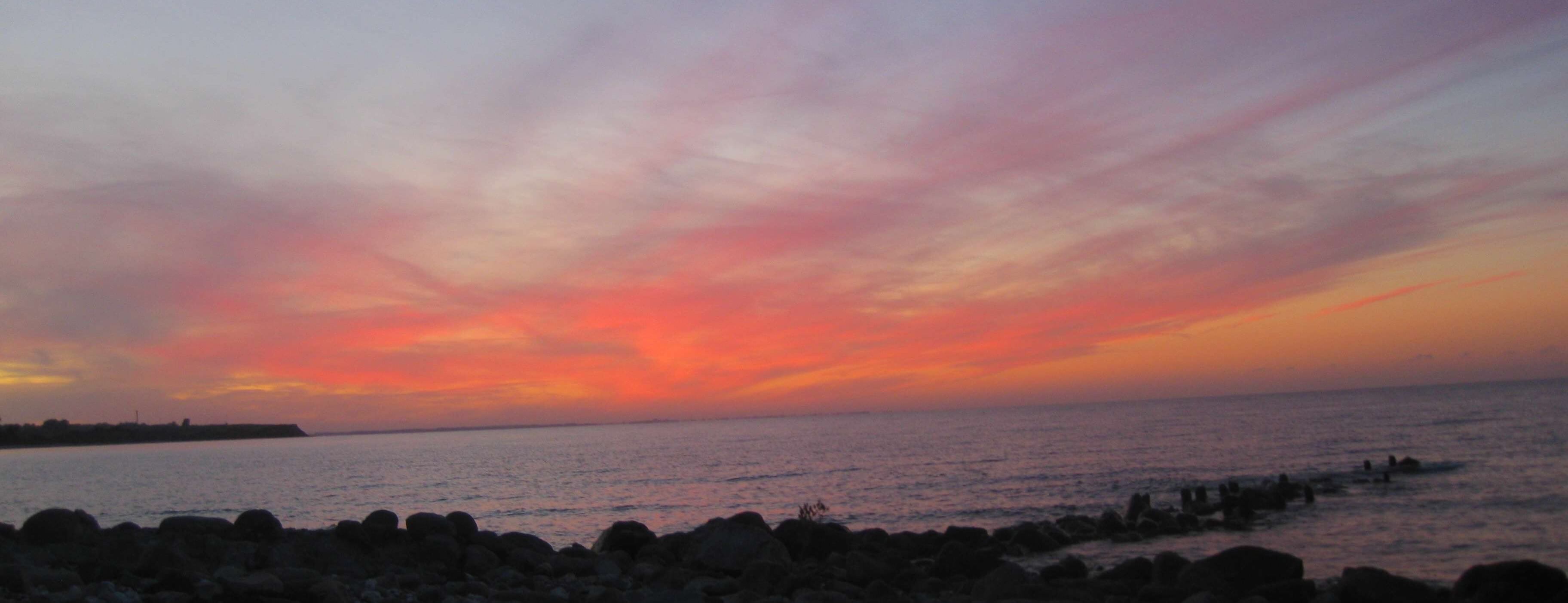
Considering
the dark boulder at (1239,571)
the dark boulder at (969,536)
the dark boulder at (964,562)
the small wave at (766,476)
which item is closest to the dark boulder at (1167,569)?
the dark boulder at (1239,571)

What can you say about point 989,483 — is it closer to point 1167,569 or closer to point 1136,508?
point 1136,508

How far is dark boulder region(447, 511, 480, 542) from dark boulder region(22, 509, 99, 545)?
266 inches

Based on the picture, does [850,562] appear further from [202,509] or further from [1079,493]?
[202,509]

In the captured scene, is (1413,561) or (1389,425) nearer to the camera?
(1413,561)

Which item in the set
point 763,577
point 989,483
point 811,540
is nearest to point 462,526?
point 763,577

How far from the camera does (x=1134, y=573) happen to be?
18266 mm

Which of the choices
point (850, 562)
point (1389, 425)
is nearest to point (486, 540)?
point (850, 562)

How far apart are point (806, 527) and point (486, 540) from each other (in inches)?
279

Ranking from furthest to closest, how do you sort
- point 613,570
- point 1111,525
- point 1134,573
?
1. point 1111,525
2. point 1134,573
3. point 613,570

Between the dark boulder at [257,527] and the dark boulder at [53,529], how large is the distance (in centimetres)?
259

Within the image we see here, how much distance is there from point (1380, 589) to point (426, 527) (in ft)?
56.6

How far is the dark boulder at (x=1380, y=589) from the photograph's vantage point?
47.9ft

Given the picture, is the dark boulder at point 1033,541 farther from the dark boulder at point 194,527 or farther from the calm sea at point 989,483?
the dark boulder at point 194,527

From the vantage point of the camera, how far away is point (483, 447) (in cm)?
14538
